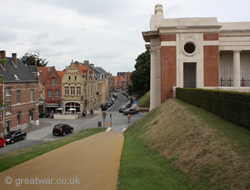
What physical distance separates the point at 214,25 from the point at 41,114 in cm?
3570

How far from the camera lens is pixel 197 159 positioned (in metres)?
7.41

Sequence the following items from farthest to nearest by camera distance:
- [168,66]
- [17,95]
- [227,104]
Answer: [17,95] < [168,66] < [227,104]

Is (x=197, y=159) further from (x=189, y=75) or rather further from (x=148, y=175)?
(x=189, y=75)

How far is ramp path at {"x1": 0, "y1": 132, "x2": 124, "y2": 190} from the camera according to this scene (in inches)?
285

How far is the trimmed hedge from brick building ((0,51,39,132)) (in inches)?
928

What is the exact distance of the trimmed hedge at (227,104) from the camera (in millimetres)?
9062

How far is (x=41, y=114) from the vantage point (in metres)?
46.8

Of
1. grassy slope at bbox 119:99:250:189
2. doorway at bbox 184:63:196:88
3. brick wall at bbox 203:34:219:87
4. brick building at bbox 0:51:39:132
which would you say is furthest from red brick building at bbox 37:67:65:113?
grassy slope at bbox 119:99:250:189

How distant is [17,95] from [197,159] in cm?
3078

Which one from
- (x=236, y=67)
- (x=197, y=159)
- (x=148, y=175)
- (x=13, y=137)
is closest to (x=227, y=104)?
(x=197, y=159)

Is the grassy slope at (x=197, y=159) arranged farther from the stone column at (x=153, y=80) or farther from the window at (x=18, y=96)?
the window at (x=18, y=96)

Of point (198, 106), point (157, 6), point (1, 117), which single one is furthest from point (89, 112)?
point (198, 106)

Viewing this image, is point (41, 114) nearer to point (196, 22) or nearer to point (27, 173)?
point (196, 22)

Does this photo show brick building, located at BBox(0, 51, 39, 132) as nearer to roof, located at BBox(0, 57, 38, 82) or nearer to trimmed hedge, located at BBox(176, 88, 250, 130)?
roof, located at BBox(0, 57, 38, 82)
